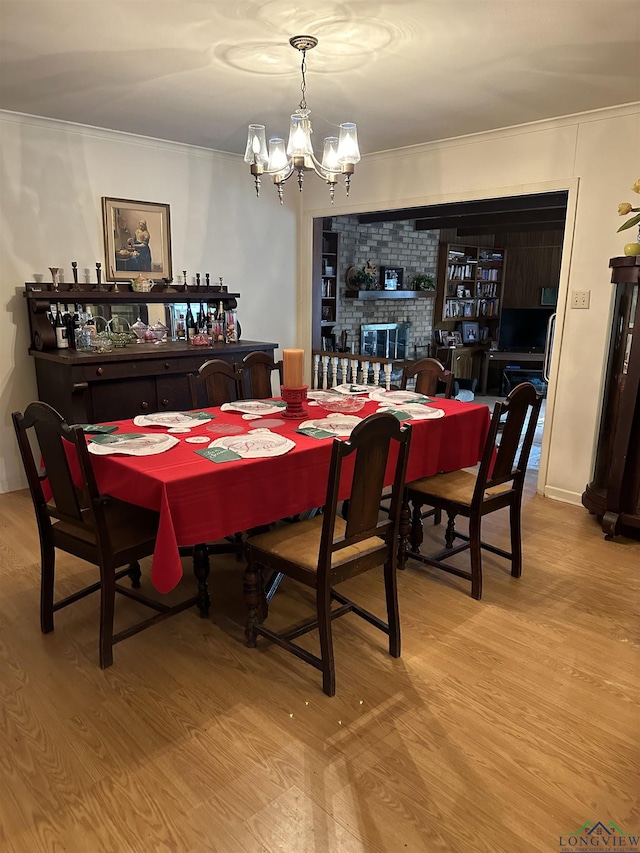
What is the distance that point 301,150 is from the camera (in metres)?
2.65

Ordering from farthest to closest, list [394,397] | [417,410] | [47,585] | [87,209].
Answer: [87,209]
[394,397]
[417,410]
[47,585]

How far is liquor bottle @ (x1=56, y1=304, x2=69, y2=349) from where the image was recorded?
3928 millimetres

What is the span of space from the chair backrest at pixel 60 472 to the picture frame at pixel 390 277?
6.05m

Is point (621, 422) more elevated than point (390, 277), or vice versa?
point (390, 277)

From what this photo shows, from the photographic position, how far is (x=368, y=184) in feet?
15.8

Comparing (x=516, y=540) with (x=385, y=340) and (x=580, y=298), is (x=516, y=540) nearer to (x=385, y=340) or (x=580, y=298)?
(x=580, y=298)

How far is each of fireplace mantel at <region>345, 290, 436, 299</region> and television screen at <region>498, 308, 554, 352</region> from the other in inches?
46.5

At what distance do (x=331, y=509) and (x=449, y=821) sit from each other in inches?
36.3

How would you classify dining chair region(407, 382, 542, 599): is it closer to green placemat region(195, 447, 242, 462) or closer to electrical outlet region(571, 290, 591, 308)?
green placemat region(195, 447, 242, 462)

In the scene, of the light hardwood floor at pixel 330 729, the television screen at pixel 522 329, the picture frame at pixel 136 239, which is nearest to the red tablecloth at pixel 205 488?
the light hardwood floor at pixel 330 729

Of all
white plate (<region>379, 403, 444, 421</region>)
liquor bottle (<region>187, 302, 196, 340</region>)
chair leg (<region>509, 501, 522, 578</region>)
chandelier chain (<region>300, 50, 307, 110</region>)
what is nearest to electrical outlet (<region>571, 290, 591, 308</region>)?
white plate (<region>379, 403, 444, 421</region>)

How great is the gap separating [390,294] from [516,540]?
522cm

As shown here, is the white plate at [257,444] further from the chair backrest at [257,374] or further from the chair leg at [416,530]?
the chair backrest at [257,374]

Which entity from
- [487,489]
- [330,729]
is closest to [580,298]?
[487,489]
